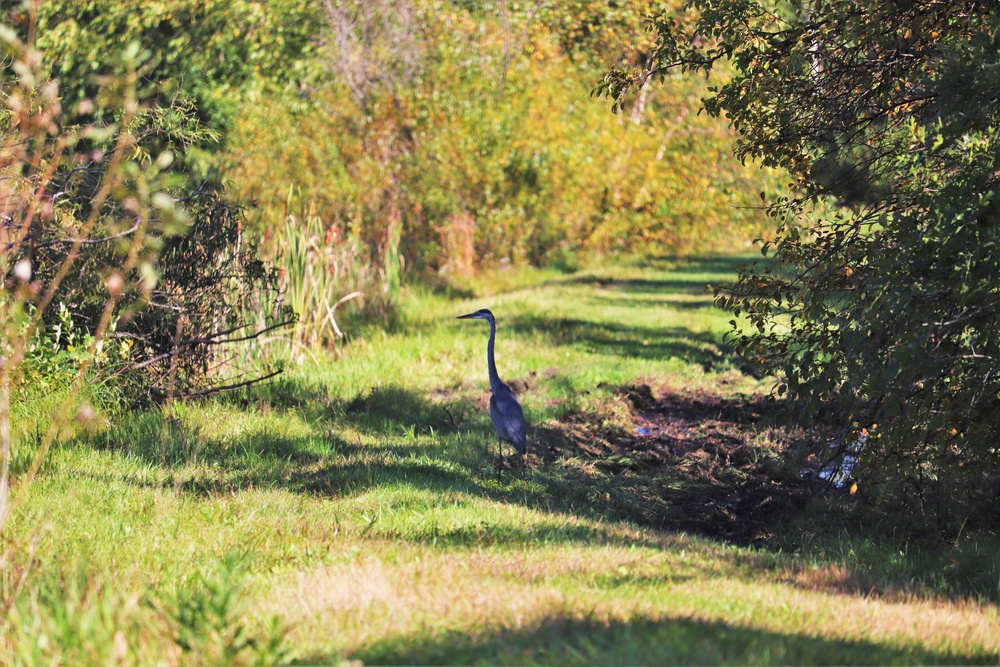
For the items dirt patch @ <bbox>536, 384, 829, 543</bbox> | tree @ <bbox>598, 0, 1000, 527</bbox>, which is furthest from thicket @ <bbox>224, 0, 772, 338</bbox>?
tree @ <bbox>598, 0, 1000, 527</bbox>

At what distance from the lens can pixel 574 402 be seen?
9.66m

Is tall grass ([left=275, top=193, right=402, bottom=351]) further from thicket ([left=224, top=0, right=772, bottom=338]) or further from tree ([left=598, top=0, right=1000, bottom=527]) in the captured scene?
tree ([left=598, top=0, right=1000, bottom=527])

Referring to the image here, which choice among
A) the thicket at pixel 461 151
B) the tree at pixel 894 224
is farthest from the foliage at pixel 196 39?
the tree at pixel 894 224

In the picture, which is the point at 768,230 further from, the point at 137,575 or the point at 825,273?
the point at 137,575

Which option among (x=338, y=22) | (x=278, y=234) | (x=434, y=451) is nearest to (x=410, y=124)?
(x=338, y=22)

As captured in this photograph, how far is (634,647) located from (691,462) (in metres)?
4.87

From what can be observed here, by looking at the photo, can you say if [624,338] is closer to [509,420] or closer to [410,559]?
[509,420]

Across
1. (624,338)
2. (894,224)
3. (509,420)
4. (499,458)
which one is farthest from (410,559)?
(624,338)

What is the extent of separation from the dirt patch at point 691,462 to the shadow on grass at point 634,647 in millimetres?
2879

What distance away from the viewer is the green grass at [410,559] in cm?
375

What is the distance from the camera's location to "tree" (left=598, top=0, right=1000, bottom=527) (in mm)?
5582

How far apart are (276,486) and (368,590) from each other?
234 cm

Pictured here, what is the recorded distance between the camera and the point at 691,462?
333 inches

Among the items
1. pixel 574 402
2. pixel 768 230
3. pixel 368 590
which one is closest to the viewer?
pixel 368 590
